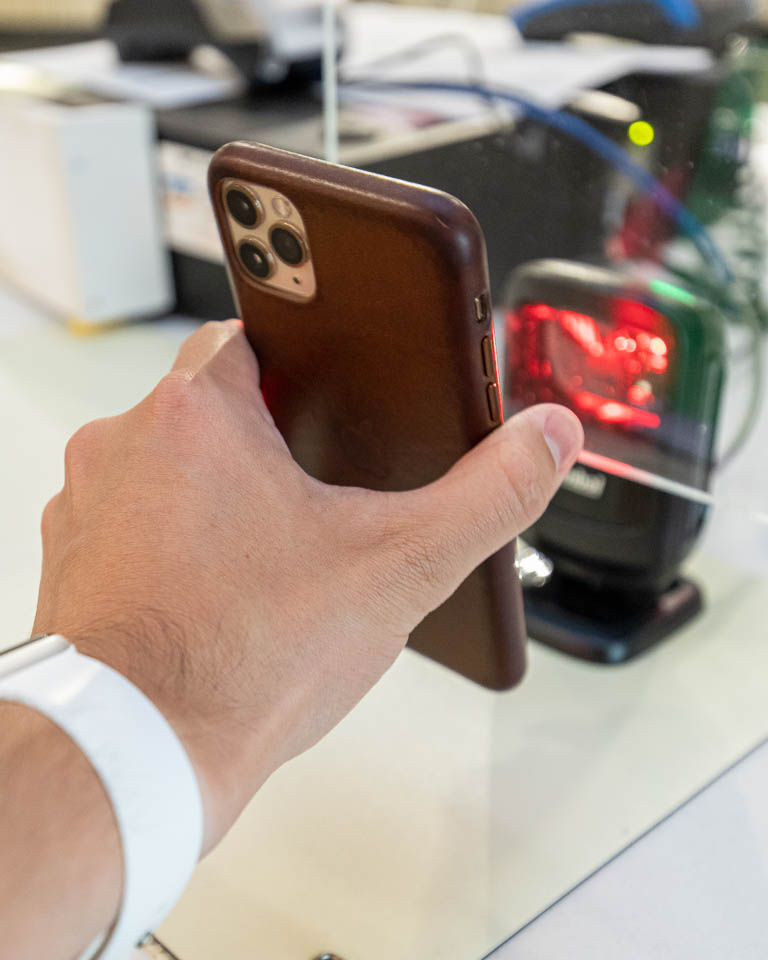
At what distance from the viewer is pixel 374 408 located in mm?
327

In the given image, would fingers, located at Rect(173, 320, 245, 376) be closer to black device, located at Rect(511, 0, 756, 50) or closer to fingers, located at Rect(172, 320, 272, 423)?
fingers, located at Rect(172, 320, 272, 423)

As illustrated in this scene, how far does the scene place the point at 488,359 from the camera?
0.97 feet

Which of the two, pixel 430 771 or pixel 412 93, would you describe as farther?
pixel 412 93

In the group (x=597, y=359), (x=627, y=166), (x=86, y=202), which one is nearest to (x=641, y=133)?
(x=627, y=166)

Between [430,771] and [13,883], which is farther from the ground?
[13,883]

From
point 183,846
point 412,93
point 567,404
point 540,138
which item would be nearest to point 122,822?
point 183,846

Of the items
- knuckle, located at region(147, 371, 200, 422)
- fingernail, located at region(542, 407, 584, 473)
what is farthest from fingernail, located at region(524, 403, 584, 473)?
knuckle, located at region(147, 371, 200, 422)

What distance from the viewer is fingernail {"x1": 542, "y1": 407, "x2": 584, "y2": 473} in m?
0.31

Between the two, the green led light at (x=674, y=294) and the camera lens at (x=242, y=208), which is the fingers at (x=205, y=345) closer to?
the camera lens at (x=242, y=208)

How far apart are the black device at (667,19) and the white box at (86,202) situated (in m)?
0.35

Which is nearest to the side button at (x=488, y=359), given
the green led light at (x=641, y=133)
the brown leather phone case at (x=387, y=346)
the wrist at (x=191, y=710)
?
the brown leather phone case at (x=387, y=346)

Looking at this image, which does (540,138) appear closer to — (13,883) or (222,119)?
(222,119)

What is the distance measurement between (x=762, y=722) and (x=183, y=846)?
Answer: 0.93 feet

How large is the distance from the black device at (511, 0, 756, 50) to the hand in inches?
12.8
